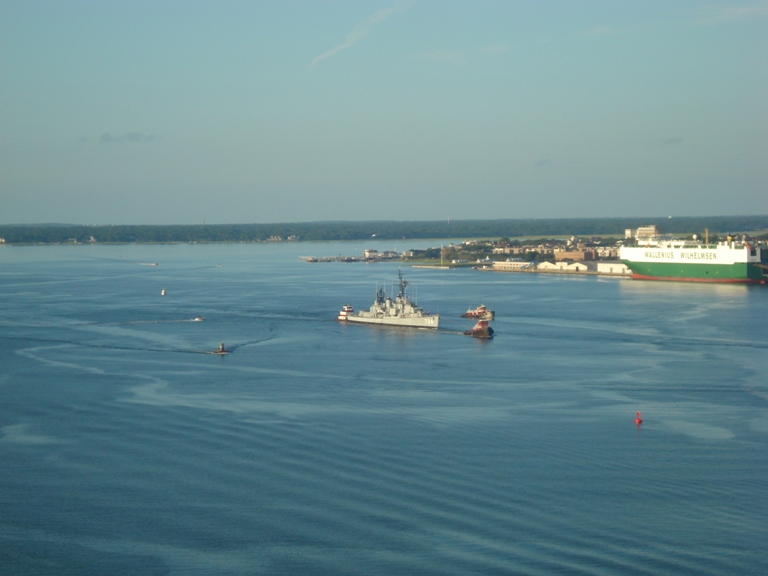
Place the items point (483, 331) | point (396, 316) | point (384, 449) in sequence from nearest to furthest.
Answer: point (384, 449) < point (483, 331) < point (396, 316)

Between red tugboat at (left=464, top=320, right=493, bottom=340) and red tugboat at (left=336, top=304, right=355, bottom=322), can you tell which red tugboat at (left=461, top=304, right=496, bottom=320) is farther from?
red tugboat at (left=336, top=304, right=355, bottom=322)

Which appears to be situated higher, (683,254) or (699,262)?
(683,254)

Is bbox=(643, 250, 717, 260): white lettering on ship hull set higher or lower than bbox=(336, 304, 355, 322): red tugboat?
higher

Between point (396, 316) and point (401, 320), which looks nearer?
point (401, 320)

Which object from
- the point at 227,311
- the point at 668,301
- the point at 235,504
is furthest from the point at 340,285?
the point at 235,504

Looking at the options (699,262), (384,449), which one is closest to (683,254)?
(699,262)

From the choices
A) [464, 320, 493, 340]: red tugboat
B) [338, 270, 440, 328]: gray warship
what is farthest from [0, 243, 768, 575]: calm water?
[338, 270, 440, 328]: gray warship

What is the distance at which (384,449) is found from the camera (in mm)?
8859

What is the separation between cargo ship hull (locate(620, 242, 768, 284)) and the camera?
2825 centimetres

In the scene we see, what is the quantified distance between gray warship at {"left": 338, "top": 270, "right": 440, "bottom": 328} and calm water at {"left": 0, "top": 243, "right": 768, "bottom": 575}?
472 mm

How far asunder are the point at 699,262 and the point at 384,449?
22.7 m

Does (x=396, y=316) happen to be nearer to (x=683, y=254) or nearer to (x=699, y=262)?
(x=699, y=262)

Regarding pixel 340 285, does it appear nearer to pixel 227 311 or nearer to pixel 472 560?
pixel 227 311

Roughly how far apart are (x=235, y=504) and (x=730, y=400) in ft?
21.5
